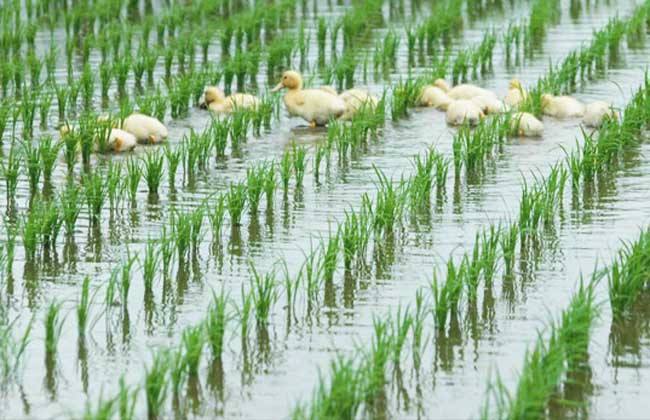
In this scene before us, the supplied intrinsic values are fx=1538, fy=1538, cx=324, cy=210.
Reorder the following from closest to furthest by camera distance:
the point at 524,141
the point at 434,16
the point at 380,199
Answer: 1. the point at 380,199
2. the point at 524,141
3. the point at 434,16

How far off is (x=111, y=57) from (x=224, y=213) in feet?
20.3

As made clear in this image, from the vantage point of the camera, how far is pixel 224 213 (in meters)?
8.41

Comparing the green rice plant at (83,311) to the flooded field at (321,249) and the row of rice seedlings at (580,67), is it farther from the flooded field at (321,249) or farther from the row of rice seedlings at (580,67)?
the row of rice seedlings at (580,67)

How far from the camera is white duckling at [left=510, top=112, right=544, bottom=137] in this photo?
1056 centimetres

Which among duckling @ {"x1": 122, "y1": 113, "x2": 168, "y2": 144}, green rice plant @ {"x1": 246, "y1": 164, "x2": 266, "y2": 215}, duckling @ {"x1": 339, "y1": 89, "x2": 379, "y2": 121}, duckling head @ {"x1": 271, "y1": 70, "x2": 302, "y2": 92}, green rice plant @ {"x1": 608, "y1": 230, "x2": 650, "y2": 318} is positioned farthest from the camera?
duckling head @ {"x1": 271, "y1": 70, "x2": 302, "y2": 92}

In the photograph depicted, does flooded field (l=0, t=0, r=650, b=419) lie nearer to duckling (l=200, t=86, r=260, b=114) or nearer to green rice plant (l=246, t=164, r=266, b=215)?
green rice plant (l=246, t=164, r=266, b=215)

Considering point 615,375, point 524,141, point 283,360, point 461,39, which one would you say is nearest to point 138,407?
point 283,360

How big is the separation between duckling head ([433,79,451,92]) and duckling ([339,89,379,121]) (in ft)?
2.97

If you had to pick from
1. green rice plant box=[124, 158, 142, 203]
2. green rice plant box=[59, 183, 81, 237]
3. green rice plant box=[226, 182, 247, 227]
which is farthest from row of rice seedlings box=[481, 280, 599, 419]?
green rice plant box=[124, 158, 142, 203]

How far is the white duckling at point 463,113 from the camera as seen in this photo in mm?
10969

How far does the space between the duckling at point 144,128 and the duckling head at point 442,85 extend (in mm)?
2707

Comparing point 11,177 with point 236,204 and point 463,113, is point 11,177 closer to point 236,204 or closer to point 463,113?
point 236,204

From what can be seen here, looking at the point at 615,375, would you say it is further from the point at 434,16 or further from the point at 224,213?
the point at 434,16

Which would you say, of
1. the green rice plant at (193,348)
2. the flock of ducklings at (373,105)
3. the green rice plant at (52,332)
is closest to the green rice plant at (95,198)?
the flock of ducklings at (373,105)
